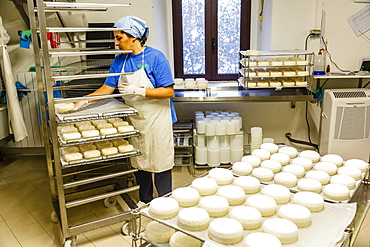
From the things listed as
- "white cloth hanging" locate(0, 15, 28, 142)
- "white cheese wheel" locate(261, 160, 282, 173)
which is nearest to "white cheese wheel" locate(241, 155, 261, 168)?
"white cheese wheel" locate(261, 160, 282, 173)

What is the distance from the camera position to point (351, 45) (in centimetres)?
362

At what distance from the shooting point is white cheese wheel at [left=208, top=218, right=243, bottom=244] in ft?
4.04

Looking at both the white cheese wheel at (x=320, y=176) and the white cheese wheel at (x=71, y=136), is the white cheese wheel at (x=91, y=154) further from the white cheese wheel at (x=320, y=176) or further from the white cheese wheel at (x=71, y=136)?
the white cheese wheel at (x=320, y=176)

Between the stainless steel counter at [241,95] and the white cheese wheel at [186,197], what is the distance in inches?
71.4

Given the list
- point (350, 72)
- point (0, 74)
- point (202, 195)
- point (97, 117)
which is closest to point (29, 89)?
point (0, 74)

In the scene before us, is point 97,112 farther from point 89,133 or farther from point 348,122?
point 348,122

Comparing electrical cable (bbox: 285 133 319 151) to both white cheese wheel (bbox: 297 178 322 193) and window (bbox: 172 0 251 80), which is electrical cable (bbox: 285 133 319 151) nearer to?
window (bbox: 172 0 251 80)

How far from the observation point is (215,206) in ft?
4.64

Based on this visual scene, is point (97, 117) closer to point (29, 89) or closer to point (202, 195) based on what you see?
point (202, 195)

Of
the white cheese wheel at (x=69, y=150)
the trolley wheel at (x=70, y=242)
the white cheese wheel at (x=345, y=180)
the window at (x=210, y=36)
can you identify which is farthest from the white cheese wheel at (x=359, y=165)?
the window at (x=210, y=36)

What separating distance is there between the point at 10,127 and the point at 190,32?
7.45 ft

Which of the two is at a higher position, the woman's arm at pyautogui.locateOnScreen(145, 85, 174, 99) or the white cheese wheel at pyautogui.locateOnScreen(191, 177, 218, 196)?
the woman's arm at pyautogui.locateOnScreen(145, 85, 174, 99)

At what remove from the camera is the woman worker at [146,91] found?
233 cm

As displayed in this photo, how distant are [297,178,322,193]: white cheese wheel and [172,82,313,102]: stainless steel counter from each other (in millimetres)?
1694
